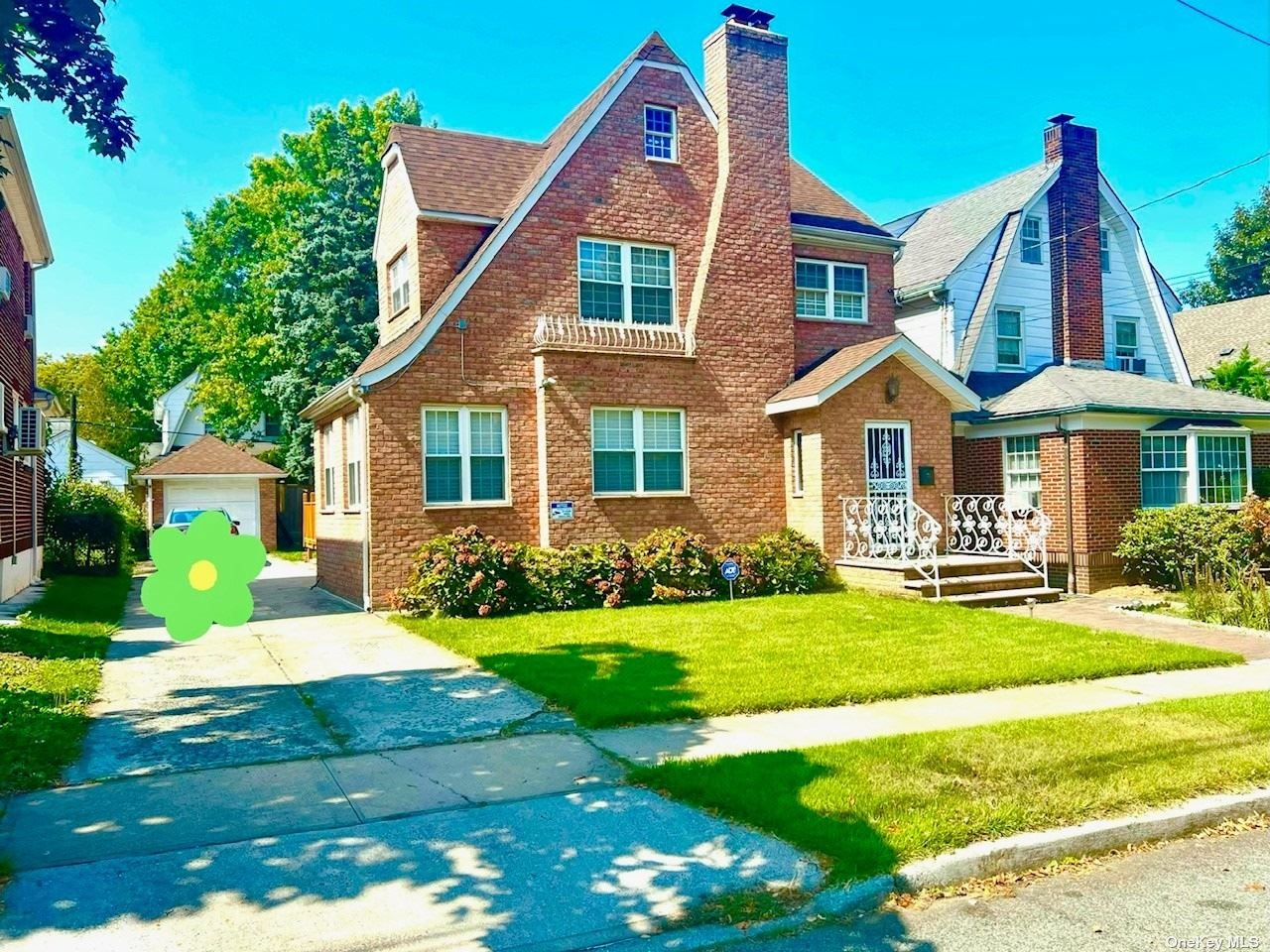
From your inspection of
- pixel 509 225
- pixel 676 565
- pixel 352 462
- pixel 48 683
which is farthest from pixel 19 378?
pixel 676 565

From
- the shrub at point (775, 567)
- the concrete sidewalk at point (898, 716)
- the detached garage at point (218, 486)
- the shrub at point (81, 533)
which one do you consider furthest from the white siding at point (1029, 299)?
the detached garage at point (218, 486)

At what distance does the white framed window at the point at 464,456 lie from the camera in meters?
15.8

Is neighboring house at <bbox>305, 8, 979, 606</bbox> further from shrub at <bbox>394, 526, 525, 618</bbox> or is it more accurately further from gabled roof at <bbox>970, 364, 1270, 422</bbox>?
gabled roof at <bbox>970, 364, 1270, 422</bbox>

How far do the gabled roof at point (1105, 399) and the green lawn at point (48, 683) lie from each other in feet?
52.5

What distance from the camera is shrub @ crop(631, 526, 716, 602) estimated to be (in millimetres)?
15773

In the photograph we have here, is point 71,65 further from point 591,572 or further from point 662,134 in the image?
point 662,134

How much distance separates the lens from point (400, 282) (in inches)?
733

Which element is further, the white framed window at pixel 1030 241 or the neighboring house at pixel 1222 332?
the neighboring house at pixel 1222 332

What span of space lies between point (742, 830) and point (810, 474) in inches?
489

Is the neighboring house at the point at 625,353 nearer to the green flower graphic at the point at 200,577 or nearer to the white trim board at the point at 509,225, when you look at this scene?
the white trim board at the point at 509,225

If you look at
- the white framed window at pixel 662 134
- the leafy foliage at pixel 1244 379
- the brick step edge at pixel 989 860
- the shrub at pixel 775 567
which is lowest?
the brick step edge at pixel 989 860

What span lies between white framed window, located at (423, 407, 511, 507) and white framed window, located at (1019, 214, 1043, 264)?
1364 centimetres

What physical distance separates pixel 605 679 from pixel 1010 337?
16.5 metres

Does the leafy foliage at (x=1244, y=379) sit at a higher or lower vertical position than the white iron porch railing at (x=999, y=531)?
higher
